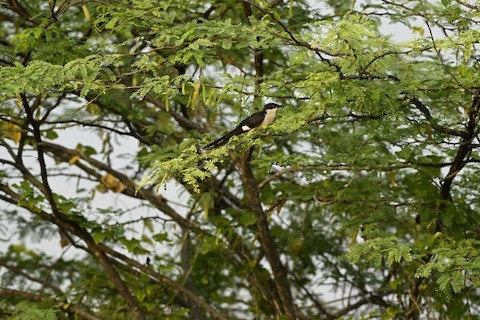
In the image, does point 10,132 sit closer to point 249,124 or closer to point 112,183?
point 112,183

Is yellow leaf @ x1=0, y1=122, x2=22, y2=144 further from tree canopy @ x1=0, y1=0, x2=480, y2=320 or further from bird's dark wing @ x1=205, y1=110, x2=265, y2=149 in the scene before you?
bird's dark wing @ x1=205, y1=110, x2=265, y2=149

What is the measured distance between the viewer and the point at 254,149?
4363 millimetres

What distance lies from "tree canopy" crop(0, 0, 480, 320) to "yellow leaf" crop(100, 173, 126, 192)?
0.01m

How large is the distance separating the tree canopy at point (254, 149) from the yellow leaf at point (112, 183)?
1 centimetres

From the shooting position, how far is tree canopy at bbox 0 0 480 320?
3438mm

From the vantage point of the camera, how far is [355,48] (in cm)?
333

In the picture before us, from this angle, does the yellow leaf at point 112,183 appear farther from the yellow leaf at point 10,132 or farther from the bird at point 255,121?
the bird at point 255,121

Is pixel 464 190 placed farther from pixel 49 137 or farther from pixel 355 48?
pixel 49 137

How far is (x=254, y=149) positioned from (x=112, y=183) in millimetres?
1226

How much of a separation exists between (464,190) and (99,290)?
2346mm

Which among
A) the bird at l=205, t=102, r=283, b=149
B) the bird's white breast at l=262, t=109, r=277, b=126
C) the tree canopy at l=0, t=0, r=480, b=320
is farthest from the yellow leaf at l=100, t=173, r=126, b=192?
the bird's white breast at l=262, t=109, r=277, b=126

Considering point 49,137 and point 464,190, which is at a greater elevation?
point 49,137

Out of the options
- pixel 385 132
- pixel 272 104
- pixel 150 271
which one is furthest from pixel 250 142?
pixel 150 271

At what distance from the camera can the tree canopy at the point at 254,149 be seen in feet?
11.3
